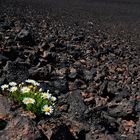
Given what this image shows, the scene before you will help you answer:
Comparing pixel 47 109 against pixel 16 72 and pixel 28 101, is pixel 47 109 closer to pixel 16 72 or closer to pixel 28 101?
pixel 28 101

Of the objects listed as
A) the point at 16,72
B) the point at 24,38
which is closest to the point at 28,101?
the point at 16,72

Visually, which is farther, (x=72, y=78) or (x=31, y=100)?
(x=72, y=78)

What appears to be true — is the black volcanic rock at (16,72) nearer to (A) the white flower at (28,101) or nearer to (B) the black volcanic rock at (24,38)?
(A) the white flower at (28,101)

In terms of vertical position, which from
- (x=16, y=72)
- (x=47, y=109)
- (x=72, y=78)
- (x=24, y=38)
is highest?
(x=47, y=109)

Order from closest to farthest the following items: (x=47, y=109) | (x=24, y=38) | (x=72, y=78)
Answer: (x=47, y=109), (x=72, y=78), (x=24, y=38)

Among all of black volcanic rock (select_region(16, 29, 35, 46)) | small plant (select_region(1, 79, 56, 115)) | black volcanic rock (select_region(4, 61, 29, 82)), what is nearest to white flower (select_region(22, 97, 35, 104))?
small plant (select_region(1, 79, 56, 115))

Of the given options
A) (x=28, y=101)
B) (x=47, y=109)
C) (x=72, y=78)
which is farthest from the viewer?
(x=72, y=78)

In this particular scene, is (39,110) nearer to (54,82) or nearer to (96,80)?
(54,82)

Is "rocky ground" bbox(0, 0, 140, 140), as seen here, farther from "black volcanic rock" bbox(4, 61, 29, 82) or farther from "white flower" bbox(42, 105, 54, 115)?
"white flower" bbox(42, 105, 54, 115)

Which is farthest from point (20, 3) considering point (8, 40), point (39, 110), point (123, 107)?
point (39, 110)
